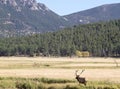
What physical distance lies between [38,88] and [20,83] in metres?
2.30

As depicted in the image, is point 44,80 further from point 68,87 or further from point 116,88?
point 116,88

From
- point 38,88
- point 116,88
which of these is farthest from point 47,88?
point 116,88

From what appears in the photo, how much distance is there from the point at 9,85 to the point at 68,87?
5.37 metres

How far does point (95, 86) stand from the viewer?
36.7 meters

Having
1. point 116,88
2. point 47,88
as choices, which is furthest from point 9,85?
point 116,88

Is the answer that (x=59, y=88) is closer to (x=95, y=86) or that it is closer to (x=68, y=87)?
(x=68, y=87)

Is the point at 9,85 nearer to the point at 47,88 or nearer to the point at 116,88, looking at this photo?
the point at 47,88

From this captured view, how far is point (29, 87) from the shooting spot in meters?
37.6

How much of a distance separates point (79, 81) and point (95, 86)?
8.78 ft

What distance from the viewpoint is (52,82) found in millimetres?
42531

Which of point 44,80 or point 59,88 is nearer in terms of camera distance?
point 59,88

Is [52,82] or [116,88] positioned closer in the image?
[116,88]

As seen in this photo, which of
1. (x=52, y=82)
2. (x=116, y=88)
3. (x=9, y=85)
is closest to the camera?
(x=116, y=88)

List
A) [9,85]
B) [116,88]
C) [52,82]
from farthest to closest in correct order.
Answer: [52,82] < [9,85] < [116,88]
